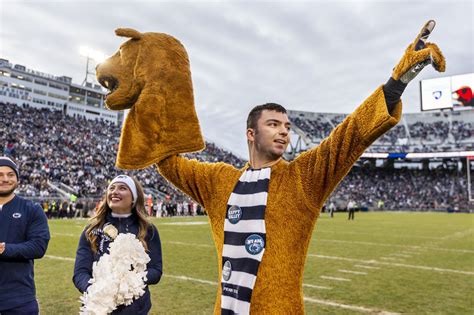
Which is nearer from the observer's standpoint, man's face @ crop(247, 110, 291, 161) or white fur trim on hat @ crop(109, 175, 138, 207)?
man's face @ crop(247, 110, 291, 161)

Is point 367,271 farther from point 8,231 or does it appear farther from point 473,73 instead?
point 473,73

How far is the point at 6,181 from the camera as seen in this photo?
3.03 m

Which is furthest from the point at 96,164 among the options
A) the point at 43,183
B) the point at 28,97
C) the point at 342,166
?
the point at 342,166

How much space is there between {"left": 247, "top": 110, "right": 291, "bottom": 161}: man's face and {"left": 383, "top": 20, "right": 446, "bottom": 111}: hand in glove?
0.55 m

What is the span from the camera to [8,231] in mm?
2986

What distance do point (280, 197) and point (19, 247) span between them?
209cm

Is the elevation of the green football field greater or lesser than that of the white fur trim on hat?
lesser

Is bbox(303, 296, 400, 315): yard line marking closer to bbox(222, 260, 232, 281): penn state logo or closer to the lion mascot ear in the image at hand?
bbox(222, 260, 232, 281): penn state logo

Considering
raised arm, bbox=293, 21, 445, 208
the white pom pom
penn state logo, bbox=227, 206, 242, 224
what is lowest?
the white pom pom

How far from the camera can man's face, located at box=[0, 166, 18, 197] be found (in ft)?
9.88

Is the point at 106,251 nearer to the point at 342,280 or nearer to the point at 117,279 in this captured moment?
the point at 117,279

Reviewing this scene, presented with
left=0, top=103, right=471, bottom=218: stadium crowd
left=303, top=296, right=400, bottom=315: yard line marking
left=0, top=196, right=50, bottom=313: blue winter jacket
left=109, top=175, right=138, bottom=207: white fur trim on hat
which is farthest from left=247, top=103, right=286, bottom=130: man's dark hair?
left=0, top=103, right=471, bottom=218: stadium crowd

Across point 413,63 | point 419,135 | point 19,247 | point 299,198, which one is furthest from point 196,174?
point 419,135

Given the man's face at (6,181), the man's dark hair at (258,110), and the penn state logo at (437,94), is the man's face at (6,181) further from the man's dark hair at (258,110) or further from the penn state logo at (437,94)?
the penn state logo at (437,94)
